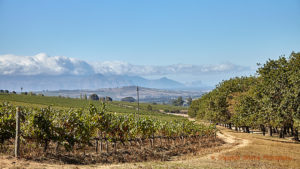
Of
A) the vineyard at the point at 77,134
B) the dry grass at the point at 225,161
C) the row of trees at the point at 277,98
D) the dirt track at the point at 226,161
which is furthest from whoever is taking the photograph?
the row of trees at the point at 277,98

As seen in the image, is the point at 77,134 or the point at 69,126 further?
the point at 69,126

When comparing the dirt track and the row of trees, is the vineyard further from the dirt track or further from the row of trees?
the row of trees

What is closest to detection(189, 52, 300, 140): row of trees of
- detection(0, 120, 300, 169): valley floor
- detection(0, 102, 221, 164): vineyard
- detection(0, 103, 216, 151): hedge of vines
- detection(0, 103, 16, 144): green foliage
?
detection(0, 120, 300, 169): valley floor

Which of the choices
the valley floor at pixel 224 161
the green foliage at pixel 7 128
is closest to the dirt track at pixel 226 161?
the valley floor at pixel 224 161

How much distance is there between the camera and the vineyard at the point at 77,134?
21031 mm

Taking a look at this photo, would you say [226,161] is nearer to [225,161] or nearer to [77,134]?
[225,161]

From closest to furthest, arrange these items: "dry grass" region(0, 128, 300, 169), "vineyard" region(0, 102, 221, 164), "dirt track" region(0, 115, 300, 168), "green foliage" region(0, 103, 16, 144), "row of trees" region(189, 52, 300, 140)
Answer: "dirt track" region(0, 115, 300, 168) < "dry grass" region(0, 128, 300, 169) < "vineyard" region(0, 102, 221, 164) < "green foliage" region(0, 103, 16, 144) < "row of trees" region(189, 52, 300, 140)

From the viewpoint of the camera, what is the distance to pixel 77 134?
75.2 ft

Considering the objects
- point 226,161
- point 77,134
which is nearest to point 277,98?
point 226,161

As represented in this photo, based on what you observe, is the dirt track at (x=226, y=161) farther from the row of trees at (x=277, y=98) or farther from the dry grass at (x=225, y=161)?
the row of trees at (x=277, y=98)

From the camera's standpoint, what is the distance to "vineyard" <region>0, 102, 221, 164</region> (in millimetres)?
21031

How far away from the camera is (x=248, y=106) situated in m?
50.9

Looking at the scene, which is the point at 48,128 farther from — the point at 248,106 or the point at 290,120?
the point at 248,106

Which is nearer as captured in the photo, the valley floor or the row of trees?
the valley floor
